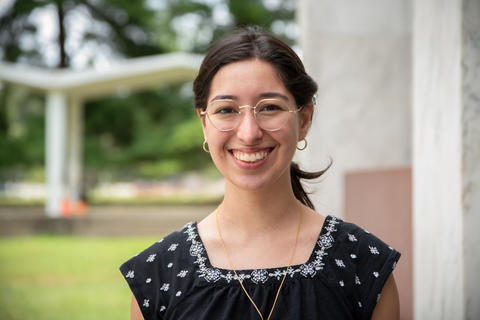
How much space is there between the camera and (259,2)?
60.3 feet

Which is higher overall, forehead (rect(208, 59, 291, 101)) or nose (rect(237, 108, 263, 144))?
forehead (rect(208, 59, 291, 101))

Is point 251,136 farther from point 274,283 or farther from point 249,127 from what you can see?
point 274,283

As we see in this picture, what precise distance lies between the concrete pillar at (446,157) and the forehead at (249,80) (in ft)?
3.03

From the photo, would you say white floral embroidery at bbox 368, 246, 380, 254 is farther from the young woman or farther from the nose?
the nose

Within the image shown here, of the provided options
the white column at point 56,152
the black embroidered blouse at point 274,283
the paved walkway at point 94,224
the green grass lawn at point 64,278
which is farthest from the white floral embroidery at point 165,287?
the white column at point 56,152

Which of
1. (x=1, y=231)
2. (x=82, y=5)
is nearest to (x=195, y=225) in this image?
(x=1, y=231)

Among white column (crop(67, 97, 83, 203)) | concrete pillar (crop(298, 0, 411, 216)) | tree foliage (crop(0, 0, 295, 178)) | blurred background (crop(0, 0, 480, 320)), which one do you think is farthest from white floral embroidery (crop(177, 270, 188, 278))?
tree foliage (crop(0, 0, 295, 178))

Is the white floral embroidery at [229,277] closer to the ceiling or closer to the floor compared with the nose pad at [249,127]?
closer to the floor

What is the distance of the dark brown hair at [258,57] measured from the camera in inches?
61.5

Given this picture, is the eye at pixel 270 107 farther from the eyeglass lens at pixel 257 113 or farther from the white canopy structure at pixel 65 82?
the white canopy structure at pixel 65 82

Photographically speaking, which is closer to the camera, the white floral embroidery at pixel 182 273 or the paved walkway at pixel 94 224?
the white floral embroidery at pixel 182 273

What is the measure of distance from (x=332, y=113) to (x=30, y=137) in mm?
14492

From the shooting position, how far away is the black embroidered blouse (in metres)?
1.51

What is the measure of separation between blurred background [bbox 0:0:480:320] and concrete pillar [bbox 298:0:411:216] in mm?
11
